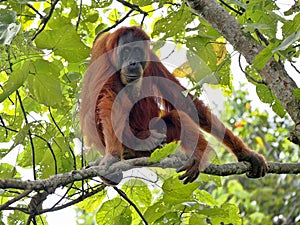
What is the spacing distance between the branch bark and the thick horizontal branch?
39 centimetres

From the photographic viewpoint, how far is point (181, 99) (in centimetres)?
397

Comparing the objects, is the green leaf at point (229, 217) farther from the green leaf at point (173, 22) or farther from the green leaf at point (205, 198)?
the green leaf at point (173, 22)

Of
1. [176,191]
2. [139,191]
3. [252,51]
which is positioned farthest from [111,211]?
[252,51]

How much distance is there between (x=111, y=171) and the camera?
8.67 ft

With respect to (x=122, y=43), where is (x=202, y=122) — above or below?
below

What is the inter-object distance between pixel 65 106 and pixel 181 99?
2.97 feet

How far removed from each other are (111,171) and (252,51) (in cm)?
84

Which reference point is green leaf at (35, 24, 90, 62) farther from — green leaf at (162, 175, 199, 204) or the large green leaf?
green leaf at (162, 175, 199, 204)

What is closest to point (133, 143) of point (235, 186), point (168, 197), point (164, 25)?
point (164, 25)

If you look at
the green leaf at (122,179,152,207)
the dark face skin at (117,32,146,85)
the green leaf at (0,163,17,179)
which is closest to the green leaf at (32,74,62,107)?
the green leaf at (0,163,17,179)

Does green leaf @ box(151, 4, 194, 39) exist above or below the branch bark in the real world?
above

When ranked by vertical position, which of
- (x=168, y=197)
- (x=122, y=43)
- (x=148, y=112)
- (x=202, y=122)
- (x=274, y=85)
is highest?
(x=122, y=43)

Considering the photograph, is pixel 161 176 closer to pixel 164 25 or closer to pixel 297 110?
pixel 164 25

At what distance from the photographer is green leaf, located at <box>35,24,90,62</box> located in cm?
243
